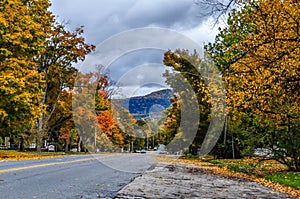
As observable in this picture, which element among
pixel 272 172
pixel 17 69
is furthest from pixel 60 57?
pixel 272 172

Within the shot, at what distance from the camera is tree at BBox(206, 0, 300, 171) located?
10773 mm

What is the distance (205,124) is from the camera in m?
30.5

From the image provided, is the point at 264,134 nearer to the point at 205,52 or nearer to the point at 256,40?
the point at 256,40

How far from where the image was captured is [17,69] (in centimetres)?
2275

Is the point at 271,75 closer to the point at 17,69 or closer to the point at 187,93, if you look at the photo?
the point at 17,69

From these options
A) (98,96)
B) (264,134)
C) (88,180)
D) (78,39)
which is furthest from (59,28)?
(88,180)

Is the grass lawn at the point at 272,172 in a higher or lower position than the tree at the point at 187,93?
lower

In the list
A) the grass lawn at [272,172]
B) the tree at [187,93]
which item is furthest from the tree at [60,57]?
the grass lawn at [272,172]

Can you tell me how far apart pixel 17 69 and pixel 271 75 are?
54.0ft

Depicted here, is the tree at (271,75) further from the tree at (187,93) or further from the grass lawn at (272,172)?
the tree at (187,93)

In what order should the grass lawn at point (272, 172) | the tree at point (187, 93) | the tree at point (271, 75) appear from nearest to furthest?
the tree at point (271, 75), the grass lawn at point (272, 172), the tree at point (187, 93)

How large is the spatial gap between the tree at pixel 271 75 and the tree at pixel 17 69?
13.1 meters

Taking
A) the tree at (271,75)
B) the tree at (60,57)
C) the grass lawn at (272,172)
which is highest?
the tree at (60,57)

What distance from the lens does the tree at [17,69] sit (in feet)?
71.2
